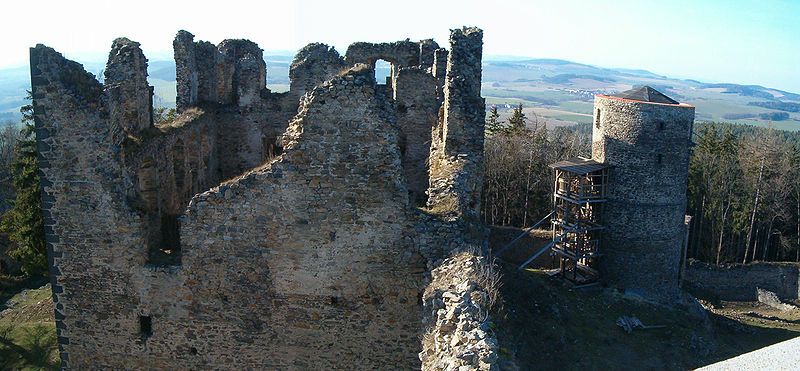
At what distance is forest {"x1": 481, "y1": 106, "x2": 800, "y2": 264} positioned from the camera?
3534 cm

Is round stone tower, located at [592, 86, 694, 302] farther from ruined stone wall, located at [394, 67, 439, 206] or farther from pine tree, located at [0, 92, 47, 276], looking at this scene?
pine tree, located at [0, 92, 47, 276]

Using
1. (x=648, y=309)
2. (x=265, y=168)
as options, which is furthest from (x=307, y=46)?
(x=648, y=309)

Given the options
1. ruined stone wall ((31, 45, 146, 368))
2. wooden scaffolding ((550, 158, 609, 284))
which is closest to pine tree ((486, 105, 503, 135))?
wooden scaffolding ((550, 158, 609, 284))

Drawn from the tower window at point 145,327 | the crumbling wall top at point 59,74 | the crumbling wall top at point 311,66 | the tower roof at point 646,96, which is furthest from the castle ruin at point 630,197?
the crumbling wall top at point 59,74

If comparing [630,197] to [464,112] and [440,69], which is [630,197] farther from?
[464,112]

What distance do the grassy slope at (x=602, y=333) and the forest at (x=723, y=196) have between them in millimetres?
8211

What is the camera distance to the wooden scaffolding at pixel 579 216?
26.9m

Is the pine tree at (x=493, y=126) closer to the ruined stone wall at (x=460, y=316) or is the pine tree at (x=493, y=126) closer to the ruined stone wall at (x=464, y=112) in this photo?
the ruined stone wall at (x=464, y=112)

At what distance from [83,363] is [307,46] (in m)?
11.3

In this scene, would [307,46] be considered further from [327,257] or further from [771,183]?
[771,183]

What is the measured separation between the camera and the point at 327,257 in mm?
10141

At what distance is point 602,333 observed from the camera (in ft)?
73.0

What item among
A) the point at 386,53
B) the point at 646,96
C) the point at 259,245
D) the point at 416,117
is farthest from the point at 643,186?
the point at 259,245

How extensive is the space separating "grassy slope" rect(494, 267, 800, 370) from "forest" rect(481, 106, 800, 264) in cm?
821
